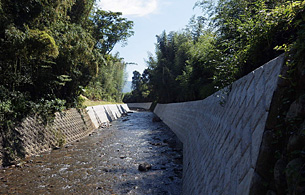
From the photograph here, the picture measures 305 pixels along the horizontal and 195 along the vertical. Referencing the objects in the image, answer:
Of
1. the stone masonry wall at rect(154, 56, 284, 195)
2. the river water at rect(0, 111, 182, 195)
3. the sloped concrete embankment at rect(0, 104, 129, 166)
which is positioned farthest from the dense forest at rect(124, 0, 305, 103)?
the sloped concrete embankment at rect(0, 104, 129, 166)

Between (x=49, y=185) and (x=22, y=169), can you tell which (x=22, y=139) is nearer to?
(x=22, y=169)

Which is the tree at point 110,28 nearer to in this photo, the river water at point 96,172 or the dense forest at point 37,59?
the dense forest at point 37,59

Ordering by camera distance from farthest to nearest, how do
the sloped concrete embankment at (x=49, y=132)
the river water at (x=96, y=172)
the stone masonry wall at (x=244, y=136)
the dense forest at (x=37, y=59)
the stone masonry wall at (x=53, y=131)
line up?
the stone masonry wall at (x=53, y=131), the sloped concrete embankment at (x=49, y=132), the dense forest at (x=37, y=59), the river water at (x=96, y=172), the stone masonry wall at (x=244, y=136)

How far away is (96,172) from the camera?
611cm

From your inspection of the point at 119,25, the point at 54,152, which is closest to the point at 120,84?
the point at 119,25

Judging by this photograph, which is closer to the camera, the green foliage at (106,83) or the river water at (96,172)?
the river water at (96,172)

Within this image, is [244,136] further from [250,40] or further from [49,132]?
[49,132]

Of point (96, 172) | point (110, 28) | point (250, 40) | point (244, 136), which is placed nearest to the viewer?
point (244, 136)

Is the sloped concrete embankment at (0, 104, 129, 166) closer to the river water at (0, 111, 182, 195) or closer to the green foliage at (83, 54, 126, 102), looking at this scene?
the river water at (0, 111, 182, 195)

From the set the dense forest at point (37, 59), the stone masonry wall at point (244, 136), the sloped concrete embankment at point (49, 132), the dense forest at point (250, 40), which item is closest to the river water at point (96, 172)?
the sloped concrete embankment at point (49, 132)

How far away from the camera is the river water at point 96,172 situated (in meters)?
4.95

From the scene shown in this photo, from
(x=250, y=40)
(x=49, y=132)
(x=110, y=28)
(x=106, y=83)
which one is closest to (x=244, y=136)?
(x=250, y=40)

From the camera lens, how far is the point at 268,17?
113 inches

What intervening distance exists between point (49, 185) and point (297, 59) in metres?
6.10
